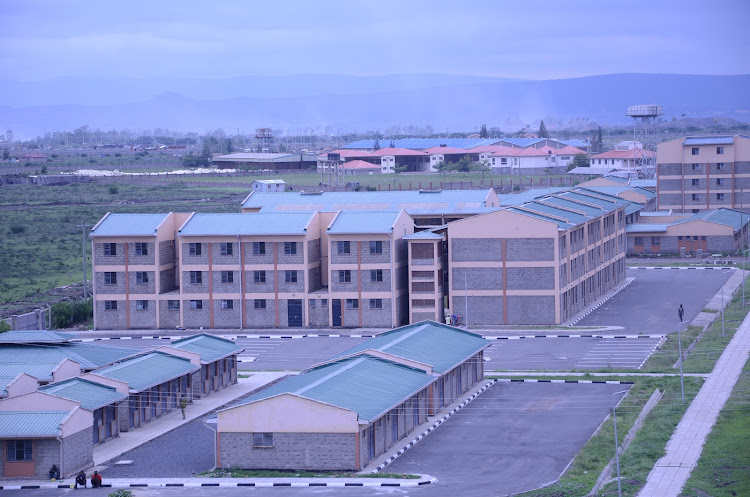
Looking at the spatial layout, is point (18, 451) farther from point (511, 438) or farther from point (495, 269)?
point (495, 269)

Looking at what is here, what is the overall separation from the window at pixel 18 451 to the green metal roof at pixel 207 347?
10.8m

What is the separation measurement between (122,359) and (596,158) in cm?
11409

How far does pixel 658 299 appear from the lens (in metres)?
63.6

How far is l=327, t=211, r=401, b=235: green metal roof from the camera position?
56281 mm

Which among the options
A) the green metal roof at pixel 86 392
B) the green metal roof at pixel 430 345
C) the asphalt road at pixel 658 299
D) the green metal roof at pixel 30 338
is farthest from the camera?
the asphalt road at pixel 658 299

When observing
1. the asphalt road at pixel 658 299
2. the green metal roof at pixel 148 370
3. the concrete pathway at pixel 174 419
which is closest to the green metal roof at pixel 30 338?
the green metal roof at pixel 148 370

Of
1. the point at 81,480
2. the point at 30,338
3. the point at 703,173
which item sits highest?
the point at 703,173

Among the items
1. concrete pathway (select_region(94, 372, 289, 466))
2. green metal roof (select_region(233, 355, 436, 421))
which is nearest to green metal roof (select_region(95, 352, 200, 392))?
concrete pathway (select_region(94, 372, 289, 466))

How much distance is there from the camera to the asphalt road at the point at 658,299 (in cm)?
5619

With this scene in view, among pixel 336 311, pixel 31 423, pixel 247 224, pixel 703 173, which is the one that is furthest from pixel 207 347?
pixel 703 173

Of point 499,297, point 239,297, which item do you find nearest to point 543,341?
point 499,297

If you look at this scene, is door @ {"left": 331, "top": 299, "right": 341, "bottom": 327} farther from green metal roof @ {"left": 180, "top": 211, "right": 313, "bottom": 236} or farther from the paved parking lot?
the paved parking lot

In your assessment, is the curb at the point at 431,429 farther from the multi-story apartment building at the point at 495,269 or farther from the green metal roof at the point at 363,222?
the green metal roof at the point at 363,222

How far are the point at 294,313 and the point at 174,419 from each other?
19.5m
